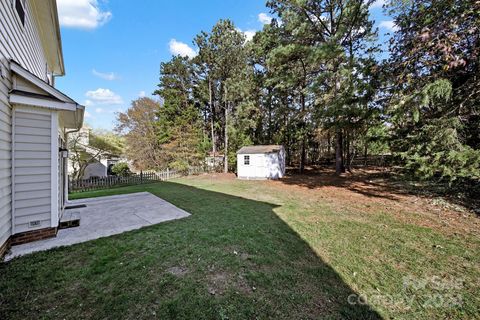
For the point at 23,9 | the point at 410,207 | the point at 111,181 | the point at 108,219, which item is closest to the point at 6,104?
the point at 23,9

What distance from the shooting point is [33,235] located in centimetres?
337

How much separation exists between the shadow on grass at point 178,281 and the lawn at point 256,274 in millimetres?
13

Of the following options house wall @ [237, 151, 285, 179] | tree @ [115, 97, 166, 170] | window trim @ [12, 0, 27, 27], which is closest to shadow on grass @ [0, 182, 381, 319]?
window trim @ [12, 0, 27, 27]

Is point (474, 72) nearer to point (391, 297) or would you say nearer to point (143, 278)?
point (391, 297)

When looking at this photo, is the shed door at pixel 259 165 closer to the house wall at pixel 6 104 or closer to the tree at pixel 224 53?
the tree at pixel 224 53

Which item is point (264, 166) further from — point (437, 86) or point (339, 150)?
point (437, 86)

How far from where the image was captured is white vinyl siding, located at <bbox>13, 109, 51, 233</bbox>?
124 inches

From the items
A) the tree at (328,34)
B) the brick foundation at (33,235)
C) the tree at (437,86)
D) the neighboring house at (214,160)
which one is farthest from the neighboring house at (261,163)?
the brick foundation at (33,235)

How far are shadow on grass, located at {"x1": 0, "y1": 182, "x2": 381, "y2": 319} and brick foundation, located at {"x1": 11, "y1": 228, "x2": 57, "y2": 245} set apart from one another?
627 millimetres

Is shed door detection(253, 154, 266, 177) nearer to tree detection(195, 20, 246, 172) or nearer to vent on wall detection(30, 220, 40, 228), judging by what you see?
tree detection(195, 20, 246, 172)

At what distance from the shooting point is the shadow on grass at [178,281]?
2045mm

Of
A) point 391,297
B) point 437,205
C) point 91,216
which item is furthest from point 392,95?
point 91,216

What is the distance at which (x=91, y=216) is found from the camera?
504 cm

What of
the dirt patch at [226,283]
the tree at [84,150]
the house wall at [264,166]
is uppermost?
the tree at [84,150]
